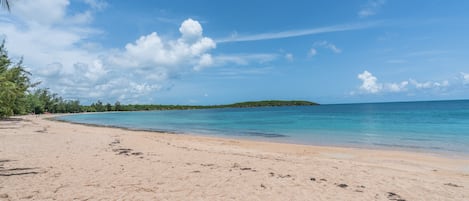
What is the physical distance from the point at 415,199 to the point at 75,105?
130378 millimetres

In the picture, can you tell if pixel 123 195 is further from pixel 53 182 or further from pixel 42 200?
pixel 53 182

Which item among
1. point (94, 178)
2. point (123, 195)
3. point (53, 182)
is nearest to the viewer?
point (123, 195)

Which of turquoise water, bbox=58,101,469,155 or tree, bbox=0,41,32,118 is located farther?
tree, bbox=0,41,32,118

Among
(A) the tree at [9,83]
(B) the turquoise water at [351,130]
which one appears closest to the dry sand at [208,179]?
(B) the turquoise water at [351,130]

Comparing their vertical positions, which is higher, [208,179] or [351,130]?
[208,179]

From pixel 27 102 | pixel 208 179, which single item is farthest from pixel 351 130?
pixel 27 102

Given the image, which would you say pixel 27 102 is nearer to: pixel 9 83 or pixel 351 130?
pixel 9 83

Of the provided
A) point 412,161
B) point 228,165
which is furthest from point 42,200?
point 412,161

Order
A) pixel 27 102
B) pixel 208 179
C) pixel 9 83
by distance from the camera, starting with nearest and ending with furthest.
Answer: pixel 208 179, pixel 9 83, pixel 27 102

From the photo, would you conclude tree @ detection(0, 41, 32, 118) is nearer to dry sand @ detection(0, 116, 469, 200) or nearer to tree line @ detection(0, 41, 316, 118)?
tree line @ detection(0, 41, 316, 118)

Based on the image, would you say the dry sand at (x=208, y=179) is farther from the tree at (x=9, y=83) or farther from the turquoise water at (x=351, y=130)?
the tree at (x=9, y=83)

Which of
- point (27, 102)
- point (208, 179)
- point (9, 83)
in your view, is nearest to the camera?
point (208, 179)

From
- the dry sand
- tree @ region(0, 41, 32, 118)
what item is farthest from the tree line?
the dry sand

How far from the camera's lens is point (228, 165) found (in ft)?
34.2
